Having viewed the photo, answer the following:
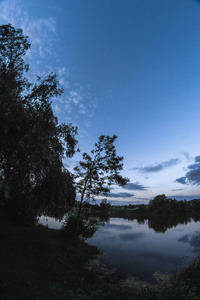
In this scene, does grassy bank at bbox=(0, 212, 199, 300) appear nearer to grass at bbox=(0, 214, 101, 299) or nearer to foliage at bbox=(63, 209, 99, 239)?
grass at bbox=(0, 214, 101, 299)

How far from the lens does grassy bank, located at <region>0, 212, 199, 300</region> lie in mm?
6648

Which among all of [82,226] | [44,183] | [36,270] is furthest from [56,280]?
[82,226]

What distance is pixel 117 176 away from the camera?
17609mm

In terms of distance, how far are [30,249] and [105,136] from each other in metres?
12.4

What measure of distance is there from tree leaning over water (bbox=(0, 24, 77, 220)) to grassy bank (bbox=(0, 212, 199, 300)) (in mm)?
4050

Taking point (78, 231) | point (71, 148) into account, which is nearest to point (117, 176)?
point (71, 148)

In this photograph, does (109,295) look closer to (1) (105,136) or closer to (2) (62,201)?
(2) (62,201)

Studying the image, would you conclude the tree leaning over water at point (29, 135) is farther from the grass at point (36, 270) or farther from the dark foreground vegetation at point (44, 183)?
the grass at point (36, 270)

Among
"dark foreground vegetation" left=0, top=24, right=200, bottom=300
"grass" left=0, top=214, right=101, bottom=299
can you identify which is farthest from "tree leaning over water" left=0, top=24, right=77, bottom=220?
"grass" left=0, top=214, right=101, bottom=299

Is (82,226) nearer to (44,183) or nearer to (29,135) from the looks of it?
(44,183)

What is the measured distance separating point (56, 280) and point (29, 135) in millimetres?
8468

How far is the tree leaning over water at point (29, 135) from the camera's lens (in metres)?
10.5

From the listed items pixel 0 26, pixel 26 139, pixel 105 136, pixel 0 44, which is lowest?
pixel 26 139

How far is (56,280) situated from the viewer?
916 cm
